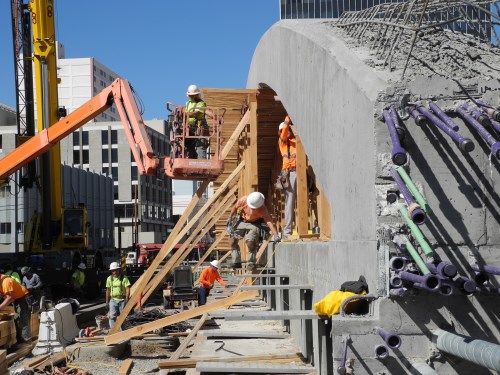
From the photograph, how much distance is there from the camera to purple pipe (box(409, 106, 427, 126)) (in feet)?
18.2

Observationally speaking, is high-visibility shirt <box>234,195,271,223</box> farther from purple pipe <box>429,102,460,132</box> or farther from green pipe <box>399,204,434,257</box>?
green pipe <box>399,204,434,257</box>

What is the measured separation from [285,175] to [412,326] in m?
9.01

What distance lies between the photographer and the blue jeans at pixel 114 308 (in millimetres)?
16109

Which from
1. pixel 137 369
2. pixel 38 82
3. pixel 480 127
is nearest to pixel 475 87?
pixel 480 127

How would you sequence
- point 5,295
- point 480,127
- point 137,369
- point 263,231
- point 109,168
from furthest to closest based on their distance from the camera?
point 109,168
point 263,231
point 5,295
point 137,369
point 480,127

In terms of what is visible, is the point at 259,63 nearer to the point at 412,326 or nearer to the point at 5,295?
the point at 5,295

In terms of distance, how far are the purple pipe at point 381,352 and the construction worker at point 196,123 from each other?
990 cm

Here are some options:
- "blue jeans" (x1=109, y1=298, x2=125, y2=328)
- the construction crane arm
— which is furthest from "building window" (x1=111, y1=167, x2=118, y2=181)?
"blue jeans" (x1=109, y1=298, x2=125, y2=328)

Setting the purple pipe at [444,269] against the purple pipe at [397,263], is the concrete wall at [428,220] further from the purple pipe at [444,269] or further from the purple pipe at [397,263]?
the purple pipe at [444,269]

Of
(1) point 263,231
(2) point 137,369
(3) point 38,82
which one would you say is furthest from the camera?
(3) point 38,82

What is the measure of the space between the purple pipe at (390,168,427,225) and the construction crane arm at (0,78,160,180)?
389 inches

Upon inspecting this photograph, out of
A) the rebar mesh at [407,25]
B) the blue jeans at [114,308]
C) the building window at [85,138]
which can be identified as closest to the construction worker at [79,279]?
the blue jeans at [114,308]

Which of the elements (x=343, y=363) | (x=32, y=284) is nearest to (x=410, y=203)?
(x=343, y=363)

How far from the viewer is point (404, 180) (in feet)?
18.1
